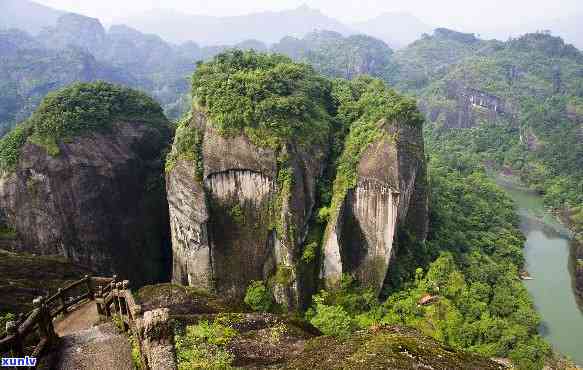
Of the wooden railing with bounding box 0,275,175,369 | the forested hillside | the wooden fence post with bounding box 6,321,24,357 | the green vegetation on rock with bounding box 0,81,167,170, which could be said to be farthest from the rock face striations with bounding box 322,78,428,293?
the forested hillside

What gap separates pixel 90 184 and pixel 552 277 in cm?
3005

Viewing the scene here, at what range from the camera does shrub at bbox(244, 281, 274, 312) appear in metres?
20.0

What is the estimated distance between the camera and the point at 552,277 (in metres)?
30.5

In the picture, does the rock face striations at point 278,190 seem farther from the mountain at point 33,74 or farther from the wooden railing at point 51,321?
the mountain at point 33,74

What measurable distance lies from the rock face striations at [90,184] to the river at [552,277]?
2219 cm

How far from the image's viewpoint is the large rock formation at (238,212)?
19.5 m

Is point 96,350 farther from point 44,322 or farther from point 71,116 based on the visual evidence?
point 71,116

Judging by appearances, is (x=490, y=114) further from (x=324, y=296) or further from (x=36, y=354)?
(x=36, y=354)

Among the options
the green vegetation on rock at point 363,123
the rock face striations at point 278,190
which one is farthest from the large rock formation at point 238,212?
the green vegetation on rock at point 363,123

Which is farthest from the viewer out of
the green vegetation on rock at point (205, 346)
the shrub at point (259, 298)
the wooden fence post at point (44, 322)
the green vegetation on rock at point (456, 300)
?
the shrub at point (259, 298)

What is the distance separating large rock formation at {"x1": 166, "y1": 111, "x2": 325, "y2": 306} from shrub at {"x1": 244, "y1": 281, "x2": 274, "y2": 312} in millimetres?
535

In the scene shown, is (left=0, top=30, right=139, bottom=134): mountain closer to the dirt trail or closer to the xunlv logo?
the dirt trail

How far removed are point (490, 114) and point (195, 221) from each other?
62.6 m

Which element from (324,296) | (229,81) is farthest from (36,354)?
(229,81)
